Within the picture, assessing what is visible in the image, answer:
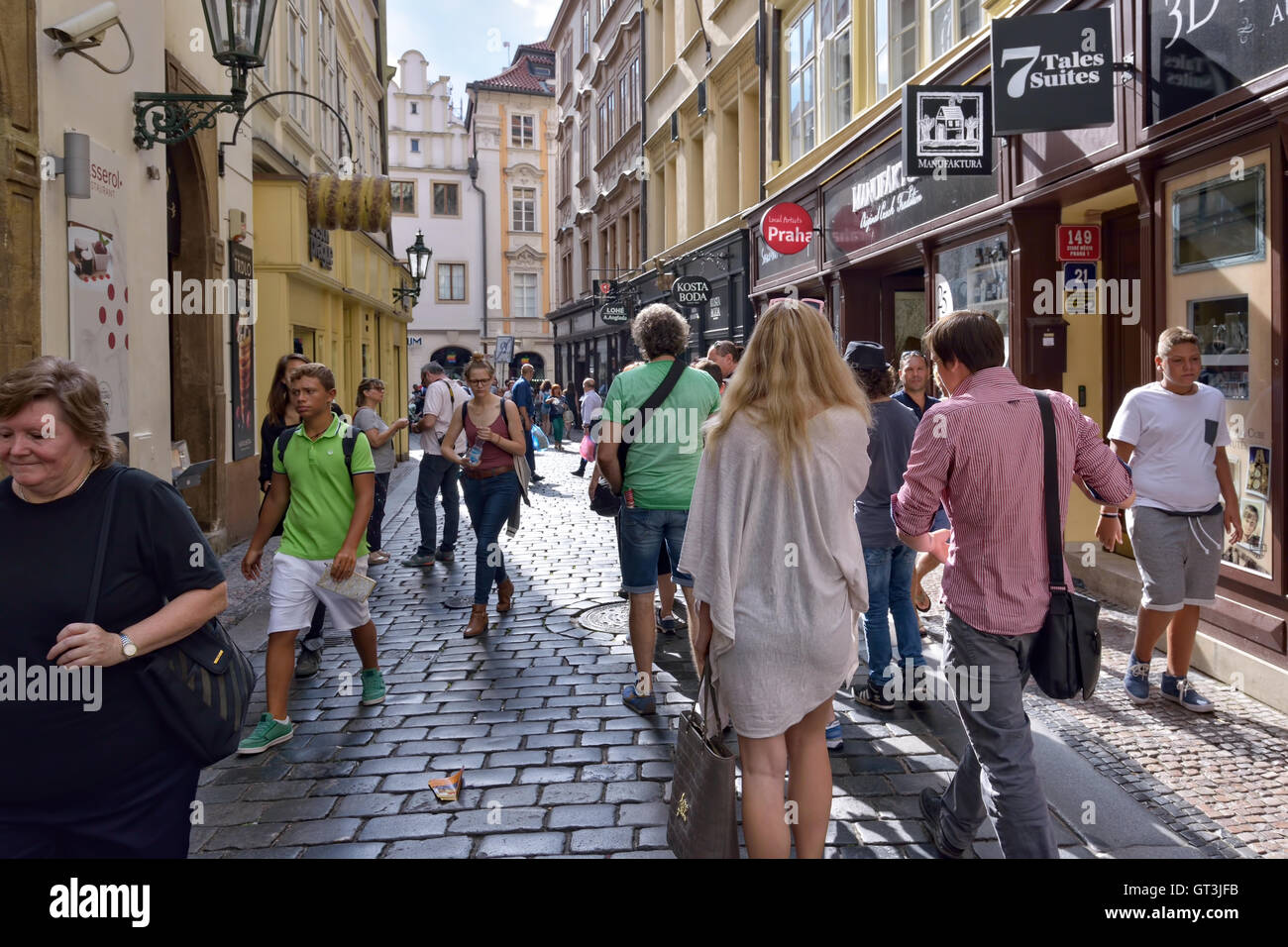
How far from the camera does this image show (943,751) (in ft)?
15.2

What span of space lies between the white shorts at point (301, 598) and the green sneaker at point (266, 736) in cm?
43

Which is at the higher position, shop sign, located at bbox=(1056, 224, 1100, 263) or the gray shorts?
shop sign, located at bbox=(1056, 224, 1100, 263)

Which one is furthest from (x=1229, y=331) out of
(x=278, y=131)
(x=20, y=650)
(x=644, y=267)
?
(x=644, y=267)

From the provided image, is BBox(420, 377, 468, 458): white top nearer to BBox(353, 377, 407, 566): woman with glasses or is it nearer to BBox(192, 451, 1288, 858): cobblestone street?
BBox(353, 377, 407, 566): woman with glasses

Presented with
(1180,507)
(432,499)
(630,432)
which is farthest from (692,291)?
(1180,507)

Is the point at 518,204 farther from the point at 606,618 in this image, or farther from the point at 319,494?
the point at 319,494

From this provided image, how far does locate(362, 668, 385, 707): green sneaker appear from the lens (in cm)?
548

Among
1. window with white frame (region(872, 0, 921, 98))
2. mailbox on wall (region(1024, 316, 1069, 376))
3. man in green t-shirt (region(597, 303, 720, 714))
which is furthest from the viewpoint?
window with white frame (region(872, 0, 921, 98))

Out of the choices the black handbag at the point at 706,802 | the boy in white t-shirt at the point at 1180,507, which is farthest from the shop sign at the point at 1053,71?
the black handbag at the point at 706,802

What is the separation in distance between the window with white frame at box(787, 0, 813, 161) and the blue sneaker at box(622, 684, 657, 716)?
11.8m

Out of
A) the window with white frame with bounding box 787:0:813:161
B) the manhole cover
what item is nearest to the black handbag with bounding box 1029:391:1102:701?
the manhole cover

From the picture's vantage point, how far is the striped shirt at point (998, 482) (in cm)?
324

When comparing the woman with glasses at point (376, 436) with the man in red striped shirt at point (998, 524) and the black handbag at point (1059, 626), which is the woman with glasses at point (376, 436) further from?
the black handbag at point (1059, 626)

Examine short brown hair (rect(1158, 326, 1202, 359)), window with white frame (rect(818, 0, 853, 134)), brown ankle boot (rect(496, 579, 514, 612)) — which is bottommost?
brown ankle boot (rect(496, 579, 514, 612))
